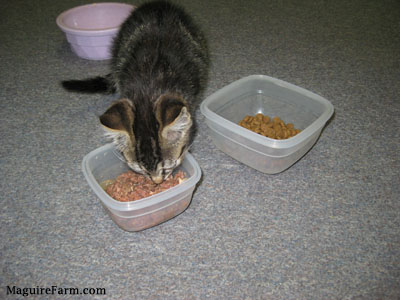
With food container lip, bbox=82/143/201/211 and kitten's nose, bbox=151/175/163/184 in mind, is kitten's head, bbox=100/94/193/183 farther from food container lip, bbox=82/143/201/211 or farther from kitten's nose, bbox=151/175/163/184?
food container lip, bbox=82/143/201/211

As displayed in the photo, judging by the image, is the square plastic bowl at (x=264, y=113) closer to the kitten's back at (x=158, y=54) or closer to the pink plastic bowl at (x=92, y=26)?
the kitten's back at (x=158, y=54)

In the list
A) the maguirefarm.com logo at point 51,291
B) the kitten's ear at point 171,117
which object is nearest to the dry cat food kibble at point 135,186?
the kitten's ear at point 171,117

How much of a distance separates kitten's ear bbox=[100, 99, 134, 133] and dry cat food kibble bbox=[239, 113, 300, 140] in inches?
26.9

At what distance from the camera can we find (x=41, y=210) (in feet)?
4.21

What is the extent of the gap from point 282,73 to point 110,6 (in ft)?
4.52

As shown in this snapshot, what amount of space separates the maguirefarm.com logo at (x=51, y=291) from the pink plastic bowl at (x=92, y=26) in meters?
1.40

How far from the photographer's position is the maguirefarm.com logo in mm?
1039

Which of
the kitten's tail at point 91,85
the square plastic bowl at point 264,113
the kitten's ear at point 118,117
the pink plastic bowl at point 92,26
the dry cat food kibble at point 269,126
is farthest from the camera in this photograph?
the pink plastic bowl at point 92,26

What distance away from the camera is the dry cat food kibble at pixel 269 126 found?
4.91 feet

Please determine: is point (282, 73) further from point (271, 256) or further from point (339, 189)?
point (271, 256)

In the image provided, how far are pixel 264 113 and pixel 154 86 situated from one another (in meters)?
0.73

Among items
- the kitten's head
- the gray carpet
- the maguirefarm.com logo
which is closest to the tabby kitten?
the kitten's head

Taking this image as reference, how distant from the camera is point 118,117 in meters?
1.03

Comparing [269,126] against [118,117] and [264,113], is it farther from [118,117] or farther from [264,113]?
[118,117]
